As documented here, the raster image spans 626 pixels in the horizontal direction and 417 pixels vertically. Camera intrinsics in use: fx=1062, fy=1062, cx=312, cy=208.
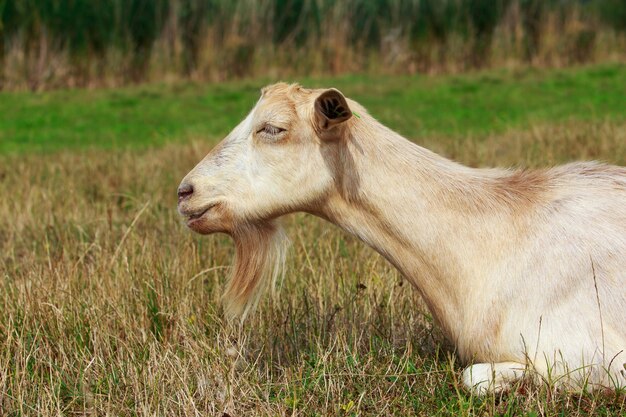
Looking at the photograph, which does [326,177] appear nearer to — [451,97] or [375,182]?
[375,182]

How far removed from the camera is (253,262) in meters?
5.12

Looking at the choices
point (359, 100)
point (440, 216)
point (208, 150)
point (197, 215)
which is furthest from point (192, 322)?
point (359, 100)

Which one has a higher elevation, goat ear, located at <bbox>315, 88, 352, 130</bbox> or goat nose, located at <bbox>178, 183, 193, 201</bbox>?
goat ear, located at <bbox>315, 88, 352, 130</bbox>

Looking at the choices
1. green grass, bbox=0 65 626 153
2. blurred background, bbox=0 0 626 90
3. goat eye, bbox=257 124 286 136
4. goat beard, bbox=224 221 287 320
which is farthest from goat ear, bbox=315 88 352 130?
blurred background, bbox=0 0 626 90

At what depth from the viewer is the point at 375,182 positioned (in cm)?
476

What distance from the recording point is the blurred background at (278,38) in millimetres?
18594

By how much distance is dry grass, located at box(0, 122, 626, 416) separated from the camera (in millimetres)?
4652

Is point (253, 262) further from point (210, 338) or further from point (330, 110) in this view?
point (330, 110)

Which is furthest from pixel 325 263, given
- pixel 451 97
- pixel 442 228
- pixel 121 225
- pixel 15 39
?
pixel 15 39

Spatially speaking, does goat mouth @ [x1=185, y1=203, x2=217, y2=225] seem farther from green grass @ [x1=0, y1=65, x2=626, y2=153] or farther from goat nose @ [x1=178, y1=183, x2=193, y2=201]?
green grass @ [x1=0, y1=65, x2=626, y2=153]

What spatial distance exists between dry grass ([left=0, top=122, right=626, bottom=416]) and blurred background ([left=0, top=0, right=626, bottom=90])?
11215 mm

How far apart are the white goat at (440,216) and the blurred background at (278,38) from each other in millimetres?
14400

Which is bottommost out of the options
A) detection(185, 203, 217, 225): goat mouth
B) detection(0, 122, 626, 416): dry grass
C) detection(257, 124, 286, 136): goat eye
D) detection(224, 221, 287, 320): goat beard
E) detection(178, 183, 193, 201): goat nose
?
detection(0, 122, 626, 416): dry grass

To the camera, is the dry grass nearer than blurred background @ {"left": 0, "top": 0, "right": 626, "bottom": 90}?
Yes
